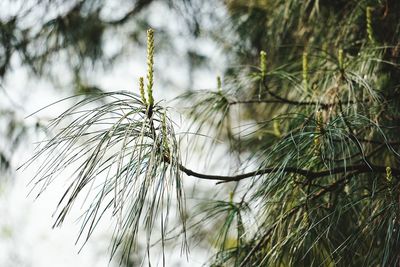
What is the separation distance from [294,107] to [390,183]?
2.09 feet

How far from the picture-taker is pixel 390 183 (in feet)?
3.32

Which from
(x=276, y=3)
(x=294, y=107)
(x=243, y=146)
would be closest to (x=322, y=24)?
(x=276, y=3)

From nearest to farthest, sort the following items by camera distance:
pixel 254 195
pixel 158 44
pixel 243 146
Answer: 1. pixel 254 195
2. pixel 243 146
3. pixel 158 44

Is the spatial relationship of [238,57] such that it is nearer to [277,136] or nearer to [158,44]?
[158,44]

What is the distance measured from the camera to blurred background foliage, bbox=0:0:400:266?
1.11m

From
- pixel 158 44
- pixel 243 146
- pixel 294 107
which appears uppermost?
pixel 158 44

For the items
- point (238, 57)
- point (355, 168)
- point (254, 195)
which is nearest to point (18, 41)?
point (238, 57)

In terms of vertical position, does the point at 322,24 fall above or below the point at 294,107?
above

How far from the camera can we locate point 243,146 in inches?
75.5

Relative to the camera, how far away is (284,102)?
4.51ft

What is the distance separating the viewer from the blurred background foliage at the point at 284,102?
1.11m

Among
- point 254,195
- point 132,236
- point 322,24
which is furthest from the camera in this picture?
point 322,24

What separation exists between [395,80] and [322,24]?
0.38 metres

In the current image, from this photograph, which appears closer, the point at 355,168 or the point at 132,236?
the point at 132,236
